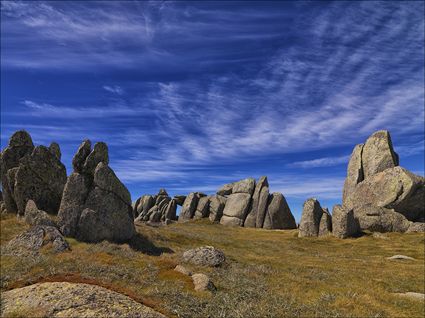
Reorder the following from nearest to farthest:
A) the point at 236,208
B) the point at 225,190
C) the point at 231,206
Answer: the point at 236,208
the point at 231,206
the point at 225,190

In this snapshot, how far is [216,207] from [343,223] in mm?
44367

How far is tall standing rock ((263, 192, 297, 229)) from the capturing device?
89.6 m

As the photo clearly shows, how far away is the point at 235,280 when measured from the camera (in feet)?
89.6

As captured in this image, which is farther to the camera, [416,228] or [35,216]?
[416,228]

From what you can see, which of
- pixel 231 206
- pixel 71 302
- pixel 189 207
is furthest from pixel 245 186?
pixel 71 302

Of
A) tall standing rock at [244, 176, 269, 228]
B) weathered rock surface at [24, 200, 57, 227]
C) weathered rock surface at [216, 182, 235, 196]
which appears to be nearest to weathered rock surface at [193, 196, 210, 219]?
weathered rock surface at [216, 182, 235, 196]

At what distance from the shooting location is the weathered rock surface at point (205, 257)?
3272cm

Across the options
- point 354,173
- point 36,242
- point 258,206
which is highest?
point 354,173

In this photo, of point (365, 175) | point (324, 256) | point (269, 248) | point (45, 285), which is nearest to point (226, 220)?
point (365, 175)

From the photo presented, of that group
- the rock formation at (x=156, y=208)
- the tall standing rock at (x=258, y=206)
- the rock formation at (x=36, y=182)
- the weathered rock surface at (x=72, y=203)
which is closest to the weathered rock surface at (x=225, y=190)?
the tall standing rock at (x=258, y=206)

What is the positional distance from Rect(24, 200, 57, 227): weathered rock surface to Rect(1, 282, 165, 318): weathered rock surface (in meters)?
22.4

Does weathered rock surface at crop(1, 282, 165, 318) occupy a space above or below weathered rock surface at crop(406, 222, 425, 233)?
below

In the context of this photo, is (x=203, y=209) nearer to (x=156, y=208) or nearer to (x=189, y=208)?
(x=189, y=208)

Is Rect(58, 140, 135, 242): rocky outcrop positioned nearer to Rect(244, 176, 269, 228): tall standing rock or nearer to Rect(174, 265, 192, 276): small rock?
Rect(174, 265, 192, 276): small rock
